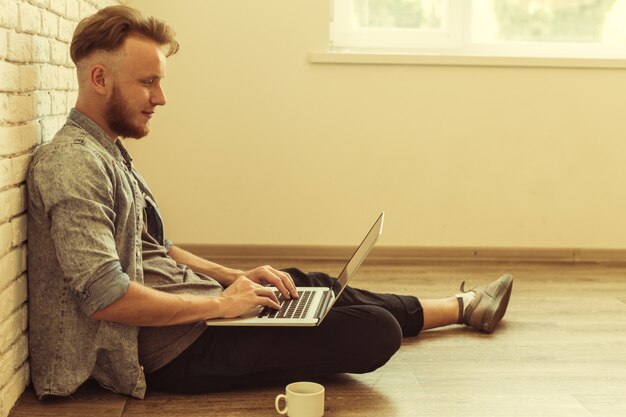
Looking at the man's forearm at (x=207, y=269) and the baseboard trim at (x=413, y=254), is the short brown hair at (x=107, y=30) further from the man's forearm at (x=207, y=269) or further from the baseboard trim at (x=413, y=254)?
the baseboard trim at (x=413, y=254)

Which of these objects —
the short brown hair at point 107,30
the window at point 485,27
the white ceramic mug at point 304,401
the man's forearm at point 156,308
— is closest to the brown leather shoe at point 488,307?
the white ceramic mug at point 304,401

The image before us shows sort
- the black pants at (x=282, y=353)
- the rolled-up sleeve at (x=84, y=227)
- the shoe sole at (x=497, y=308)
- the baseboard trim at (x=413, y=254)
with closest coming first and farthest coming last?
the rolled-up sleeve at (x=84, y=227) < the black pants at (x=282, y=353) < the shoe sole at (x=497, y=308) < the baseboard trim at (x=413, y=254)

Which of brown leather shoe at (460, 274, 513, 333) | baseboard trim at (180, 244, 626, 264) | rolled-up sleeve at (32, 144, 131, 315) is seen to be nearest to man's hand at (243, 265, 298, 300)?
rolled-up sleeve at (32, 144, 131, 315)

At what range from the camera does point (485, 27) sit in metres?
3.79

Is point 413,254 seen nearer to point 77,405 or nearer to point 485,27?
point 485,27

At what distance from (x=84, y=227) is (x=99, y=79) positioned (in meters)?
0.38

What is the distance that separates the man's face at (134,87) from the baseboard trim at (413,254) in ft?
6.05

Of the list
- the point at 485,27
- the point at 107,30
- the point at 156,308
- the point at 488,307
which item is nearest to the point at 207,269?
the point at 156,308

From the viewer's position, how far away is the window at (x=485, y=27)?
12.2 feet

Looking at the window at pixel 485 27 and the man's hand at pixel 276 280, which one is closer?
the man's hand at pixel 276 280

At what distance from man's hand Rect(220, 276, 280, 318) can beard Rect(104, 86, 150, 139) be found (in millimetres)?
442

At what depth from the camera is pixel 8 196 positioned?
67.0 inches

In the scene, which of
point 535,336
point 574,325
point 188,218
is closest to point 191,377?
point 535,336

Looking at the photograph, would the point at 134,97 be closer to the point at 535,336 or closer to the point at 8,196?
the point at 8,196
